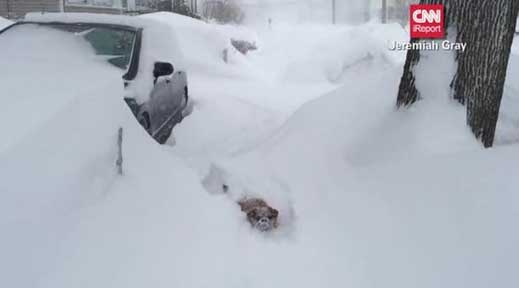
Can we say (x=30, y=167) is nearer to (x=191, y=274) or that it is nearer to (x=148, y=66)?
(x=191, y=274)

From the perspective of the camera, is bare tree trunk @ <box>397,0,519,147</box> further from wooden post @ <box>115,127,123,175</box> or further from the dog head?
wooden post @ <box>115,127,123,175</box>

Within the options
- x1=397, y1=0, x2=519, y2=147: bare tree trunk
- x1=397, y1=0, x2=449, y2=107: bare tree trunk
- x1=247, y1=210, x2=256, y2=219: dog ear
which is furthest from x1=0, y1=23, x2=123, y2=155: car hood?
x1=397, y1=0, x2=519, y2=147: bare tree trunk

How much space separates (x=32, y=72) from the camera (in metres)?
4.39

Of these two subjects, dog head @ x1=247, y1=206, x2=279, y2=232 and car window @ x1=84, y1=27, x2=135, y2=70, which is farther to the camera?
car window @ x1=84, y1=27, x2=135, y2=70

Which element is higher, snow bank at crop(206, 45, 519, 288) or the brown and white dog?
snow bank at crop(206, 45, 519, 288)

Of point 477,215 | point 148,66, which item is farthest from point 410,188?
point 148,66

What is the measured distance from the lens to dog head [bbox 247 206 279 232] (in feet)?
14.6

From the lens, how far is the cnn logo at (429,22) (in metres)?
4.72

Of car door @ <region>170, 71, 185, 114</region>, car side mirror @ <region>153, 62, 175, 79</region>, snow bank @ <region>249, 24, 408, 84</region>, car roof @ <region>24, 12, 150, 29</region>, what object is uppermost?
car roof @ <region>24, 12, 150, 29</region>

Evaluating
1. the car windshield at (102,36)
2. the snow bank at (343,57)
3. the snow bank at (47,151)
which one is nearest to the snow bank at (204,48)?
the snow bank at (343,57)

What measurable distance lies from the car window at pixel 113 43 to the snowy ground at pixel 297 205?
1271 millimetres

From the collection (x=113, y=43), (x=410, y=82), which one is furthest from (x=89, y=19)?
(x=410, y=82)

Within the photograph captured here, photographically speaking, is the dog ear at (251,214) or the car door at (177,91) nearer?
the dog ear at (251,214)

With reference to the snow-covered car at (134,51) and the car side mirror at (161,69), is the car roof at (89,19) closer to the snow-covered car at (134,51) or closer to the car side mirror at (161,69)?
the snow-covered car at (134,51)
